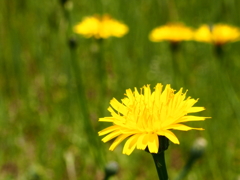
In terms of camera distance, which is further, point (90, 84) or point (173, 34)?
point (90, 84)

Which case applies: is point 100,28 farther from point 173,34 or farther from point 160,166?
point 160,166

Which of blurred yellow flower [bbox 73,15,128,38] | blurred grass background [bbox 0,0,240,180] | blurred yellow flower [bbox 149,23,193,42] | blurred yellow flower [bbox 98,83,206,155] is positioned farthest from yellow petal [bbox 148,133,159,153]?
blurred yellow flower [bbox 149,23,193,42]

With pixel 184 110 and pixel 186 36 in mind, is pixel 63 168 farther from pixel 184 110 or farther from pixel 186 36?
pixel 184 110

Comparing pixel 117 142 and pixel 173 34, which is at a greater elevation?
pixel 173 34

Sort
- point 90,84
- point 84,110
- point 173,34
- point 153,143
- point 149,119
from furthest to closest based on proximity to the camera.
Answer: point 90,84
point 173,34
point 84,110
point 149,119
point 153,143

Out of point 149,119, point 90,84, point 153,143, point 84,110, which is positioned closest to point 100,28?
point 84,110

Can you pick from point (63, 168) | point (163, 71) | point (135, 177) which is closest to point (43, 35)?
point (163, 71)
